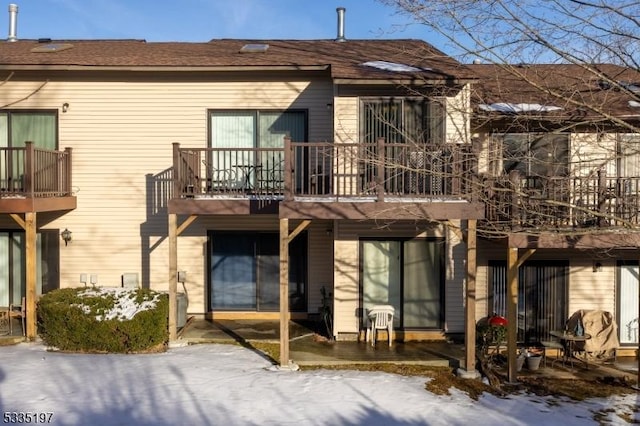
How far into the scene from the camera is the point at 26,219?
34.7ft

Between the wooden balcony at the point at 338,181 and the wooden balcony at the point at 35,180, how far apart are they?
9.30 ft

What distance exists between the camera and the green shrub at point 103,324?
385 inches

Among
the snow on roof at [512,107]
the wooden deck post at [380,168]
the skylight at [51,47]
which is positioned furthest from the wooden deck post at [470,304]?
the skylight at [51,47]

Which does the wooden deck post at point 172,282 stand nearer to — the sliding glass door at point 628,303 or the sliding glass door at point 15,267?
the sliding glass door at point 15,267

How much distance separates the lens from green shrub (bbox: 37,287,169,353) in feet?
32.1

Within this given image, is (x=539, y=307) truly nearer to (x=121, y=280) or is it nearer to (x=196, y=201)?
(x=196, y=201)

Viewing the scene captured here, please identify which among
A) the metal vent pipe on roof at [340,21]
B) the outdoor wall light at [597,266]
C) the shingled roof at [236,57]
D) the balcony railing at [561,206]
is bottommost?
the outdoor wall light at [597,266]

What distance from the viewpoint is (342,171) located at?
431 inches

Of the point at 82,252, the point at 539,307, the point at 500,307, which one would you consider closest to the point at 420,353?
the point at 500,307

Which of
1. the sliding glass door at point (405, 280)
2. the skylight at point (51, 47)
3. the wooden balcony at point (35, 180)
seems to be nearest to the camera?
the wooden balcony at point (35, 180)

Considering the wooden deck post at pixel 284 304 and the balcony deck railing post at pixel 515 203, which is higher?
the balcony deck railing post at pixel 515 203

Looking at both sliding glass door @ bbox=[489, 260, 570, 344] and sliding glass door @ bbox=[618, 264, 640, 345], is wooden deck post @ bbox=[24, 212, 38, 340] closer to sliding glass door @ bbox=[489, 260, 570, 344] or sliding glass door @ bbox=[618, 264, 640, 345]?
sliding glass door @ bbox=[489, 260, 570, 344]

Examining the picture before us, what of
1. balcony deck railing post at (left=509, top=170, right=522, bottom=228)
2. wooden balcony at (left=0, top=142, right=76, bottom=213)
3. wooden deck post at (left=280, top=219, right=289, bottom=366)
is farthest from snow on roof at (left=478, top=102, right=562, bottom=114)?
wooden balcony at (left=0, top=142, right=76, bottom=213)

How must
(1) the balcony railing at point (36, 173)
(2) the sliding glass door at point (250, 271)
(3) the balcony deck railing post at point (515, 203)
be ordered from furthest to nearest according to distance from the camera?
(2) the sliding glass door at point (250, 271), (1) the balcony railing at point (36, 173), (3) the balcony deck railing post at point (515, 203)
